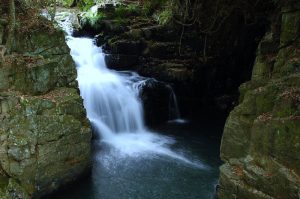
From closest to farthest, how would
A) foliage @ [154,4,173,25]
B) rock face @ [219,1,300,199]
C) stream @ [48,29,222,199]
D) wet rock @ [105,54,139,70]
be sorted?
rock face @ [219,1,300,199]
stream @ [48,29,222,199]
foliage @ [154,4,173,25]
wet rock @ [105,54,139,70]

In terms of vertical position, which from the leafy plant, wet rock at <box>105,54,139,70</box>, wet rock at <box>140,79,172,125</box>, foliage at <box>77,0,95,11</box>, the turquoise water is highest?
foliage at <box>77,0,95,11</box>

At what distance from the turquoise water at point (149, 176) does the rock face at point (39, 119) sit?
742 millimetres

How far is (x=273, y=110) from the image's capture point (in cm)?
929

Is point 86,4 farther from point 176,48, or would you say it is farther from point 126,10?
point 176,48

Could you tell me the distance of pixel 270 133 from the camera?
354 inches

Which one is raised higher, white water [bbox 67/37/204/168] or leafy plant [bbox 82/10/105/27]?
leafy plant [bbox 82/10/105/27]

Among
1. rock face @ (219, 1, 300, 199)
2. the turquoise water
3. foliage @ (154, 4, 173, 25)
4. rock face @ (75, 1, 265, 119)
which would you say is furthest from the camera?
rock face @ (75, 1, 265, 119)

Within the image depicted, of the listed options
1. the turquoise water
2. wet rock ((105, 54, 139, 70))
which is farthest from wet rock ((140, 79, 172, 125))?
the turquoise water

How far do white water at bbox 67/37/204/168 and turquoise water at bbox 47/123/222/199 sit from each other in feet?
1.87

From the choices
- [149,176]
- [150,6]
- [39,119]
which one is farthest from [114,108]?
[150,6]

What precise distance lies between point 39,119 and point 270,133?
633 centimetres

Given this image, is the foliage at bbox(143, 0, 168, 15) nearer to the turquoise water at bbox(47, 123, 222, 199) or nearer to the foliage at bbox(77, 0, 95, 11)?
the foliage at bbox(77, 0, 95, 11)

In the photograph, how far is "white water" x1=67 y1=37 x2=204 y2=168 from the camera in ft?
49.9

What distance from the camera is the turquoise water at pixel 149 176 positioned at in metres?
11.5
